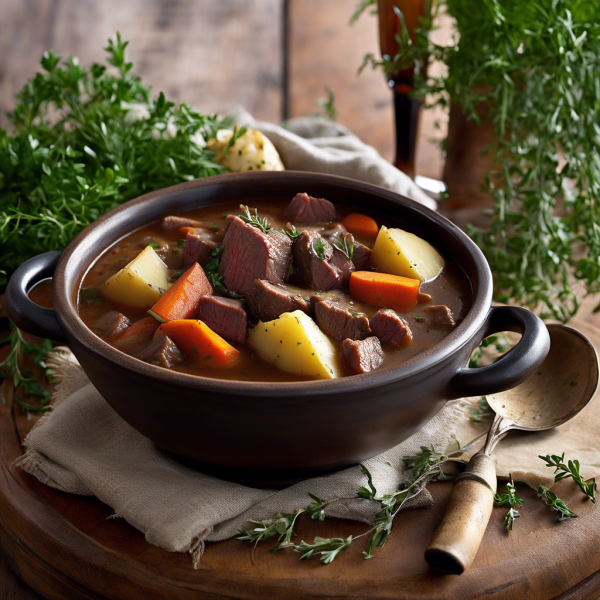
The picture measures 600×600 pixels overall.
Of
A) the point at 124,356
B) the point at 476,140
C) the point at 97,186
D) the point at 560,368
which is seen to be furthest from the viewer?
the point at 476,140

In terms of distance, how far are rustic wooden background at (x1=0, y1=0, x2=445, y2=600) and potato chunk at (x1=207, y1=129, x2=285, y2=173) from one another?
43.7 inches

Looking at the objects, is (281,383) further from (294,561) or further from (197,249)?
(197,249)

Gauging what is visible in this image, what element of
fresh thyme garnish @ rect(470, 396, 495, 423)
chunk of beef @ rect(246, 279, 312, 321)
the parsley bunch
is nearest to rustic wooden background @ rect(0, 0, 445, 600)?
the parsley bunch

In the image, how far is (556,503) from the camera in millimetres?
1951

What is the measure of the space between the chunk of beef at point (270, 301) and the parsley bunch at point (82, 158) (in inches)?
39.4

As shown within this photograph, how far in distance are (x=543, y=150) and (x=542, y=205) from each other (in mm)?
241

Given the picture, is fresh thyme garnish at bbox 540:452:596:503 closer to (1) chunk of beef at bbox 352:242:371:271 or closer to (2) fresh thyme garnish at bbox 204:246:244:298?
(1) chunk of beef at bbox 352:242:371:271

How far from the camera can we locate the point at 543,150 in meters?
3.16

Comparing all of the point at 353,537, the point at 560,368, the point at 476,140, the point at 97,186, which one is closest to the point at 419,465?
the point at 353,537

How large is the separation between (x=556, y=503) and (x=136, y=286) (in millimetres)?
1305

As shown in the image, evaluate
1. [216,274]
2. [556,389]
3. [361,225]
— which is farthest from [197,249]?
[556,389]

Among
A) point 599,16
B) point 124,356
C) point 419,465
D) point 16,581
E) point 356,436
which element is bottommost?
point 16,581

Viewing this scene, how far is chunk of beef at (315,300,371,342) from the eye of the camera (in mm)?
1970

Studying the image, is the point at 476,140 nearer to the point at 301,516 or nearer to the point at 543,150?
the point at 543,150
